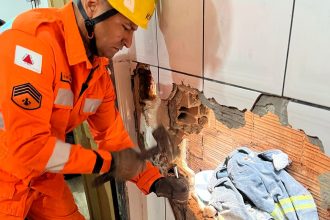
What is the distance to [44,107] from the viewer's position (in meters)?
0.94

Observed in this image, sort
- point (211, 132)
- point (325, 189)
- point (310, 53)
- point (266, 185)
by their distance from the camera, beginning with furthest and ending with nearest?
point (211, 132), point (266, 185), point (325, 189), point (310, 53)

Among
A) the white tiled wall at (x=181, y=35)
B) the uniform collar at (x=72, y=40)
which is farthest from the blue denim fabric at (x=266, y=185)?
the uniform collar at (x=72, y=40)

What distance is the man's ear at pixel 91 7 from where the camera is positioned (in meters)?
0.99

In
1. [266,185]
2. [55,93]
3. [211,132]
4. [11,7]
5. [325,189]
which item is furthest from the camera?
[11,7]

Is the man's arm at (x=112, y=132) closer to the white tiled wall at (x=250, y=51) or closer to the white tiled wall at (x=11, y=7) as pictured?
the white tiled wall at (x=250, y=51)

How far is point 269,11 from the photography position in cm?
76

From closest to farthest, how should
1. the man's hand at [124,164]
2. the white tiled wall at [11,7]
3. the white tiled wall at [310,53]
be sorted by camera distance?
the white tiled wall at [310,53], the man's hand at [124,164], the white tiled wall at [11,7]

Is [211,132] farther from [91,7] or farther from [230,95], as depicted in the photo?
[91,7]

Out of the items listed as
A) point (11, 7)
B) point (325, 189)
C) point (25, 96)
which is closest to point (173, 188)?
point (325, 189)

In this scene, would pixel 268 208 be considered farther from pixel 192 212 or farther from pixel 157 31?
pixel 157 31

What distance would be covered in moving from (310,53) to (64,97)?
86 cm

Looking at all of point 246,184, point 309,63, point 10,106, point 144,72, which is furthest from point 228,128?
point 10,106

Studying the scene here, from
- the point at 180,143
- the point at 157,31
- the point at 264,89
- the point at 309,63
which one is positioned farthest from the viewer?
the point at 180,143

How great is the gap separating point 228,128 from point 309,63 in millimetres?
459
